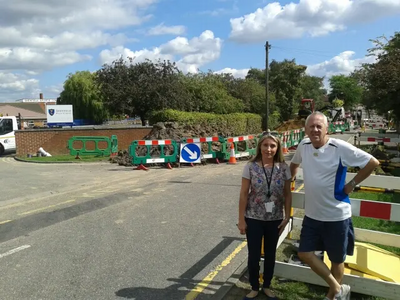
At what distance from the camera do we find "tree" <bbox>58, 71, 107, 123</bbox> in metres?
59.8

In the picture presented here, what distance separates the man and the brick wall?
20581mm

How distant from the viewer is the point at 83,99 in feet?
197

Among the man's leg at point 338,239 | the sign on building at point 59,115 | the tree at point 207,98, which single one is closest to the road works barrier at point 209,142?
the man's leg at point 338,239

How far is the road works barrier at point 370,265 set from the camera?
11.6ft

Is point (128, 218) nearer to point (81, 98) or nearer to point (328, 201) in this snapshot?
point (328, 201)

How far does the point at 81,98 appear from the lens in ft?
198

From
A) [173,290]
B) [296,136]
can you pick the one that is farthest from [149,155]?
[296,136]

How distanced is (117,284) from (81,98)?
60.0 m

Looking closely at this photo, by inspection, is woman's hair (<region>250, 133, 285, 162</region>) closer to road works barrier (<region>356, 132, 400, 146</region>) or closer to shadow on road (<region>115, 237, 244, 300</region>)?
shadow on road (<region>115, 237, 244, 300</region>)

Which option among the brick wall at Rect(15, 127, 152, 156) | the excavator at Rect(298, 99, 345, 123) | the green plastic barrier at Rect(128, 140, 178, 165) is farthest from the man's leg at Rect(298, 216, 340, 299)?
the excavator at Rect(298, 99, 345, 123)

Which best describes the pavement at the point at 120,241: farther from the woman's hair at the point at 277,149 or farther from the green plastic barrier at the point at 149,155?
the green plastic barrier at the point at 149,155

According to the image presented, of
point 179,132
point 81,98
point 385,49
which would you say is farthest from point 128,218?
point 81,98

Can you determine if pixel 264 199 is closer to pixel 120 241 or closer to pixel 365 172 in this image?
pixel 365 172

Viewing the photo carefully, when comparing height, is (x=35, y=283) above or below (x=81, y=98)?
below
